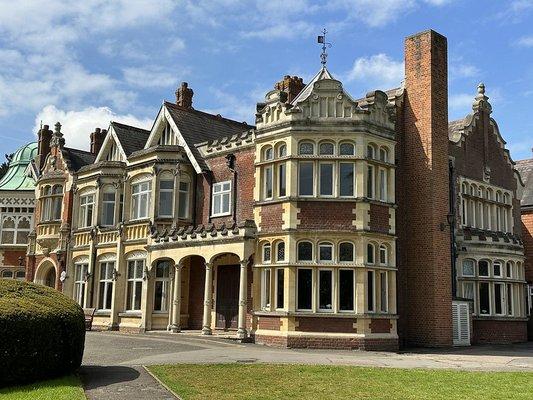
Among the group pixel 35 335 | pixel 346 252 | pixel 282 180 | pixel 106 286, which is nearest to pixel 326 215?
pixel 346 252

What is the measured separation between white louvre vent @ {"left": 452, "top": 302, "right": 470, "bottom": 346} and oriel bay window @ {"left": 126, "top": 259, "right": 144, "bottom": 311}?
13448 mm

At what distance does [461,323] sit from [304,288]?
712 cm

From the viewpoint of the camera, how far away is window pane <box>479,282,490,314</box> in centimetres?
2648

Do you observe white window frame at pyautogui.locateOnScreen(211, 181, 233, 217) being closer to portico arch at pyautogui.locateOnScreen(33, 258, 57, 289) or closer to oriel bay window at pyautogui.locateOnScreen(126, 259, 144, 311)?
oriel bay window at pyautogui.locateOnScreen(126, 259, 144, 311)

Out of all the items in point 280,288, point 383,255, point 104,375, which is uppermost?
point 383,255

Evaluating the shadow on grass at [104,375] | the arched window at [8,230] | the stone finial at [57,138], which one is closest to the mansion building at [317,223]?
the stone finial at [57,138]

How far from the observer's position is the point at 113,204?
30438 millimetres

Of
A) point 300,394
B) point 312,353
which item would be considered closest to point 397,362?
point 312,353

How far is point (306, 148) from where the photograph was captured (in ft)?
71.9

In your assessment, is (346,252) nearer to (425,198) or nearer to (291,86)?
(425,198)

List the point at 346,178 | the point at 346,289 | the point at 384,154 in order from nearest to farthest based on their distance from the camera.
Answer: the point at 346,289
the point at 346,178
the point at 384,154

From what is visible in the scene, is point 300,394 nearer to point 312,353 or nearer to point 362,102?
point 312,353

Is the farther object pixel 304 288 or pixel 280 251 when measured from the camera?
pixel 280 251

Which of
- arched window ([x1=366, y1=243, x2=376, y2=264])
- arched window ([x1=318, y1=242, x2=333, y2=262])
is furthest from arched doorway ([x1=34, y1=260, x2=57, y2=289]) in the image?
arched window ([x1=366, y1=243, x2=376, y2=264])
